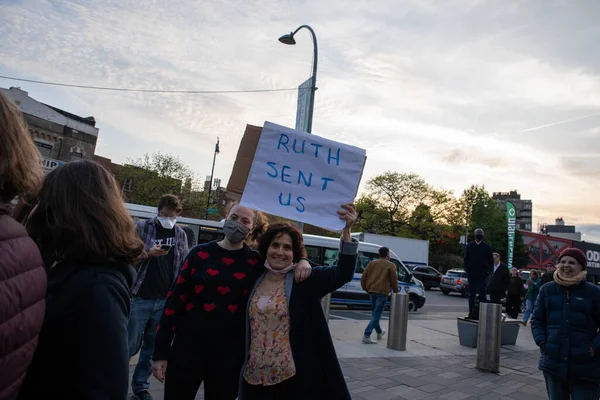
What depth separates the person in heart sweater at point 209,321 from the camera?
274 cm

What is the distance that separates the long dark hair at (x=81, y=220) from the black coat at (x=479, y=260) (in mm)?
8264

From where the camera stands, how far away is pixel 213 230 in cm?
1658

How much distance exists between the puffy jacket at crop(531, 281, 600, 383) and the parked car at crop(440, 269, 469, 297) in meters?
23.7

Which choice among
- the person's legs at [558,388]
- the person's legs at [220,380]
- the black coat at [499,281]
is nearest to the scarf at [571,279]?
the person's legs at [558,388]

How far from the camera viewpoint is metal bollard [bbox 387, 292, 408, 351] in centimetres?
811

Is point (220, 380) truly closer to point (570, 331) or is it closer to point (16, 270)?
point (16, 270)

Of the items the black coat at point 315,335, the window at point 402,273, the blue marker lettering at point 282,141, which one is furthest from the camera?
the window at point 402,273

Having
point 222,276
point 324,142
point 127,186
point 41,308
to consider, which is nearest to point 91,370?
point 41,308

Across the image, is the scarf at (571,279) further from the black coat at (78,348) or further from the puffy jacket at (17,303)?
the puffy jacket at (17,303)

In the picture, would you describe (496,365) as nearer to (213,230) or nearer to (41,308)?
(41,308)

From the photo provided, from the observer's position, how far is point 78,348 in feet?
4.12

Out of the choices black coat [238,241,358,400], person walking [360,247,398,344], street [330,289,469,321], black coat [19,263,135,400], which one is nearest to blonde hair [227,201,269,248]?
black coat [238,241,358,400]

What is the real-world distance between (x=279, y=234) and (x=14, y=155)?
6.27 feet

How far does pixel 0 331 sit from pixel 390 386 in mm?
5298
